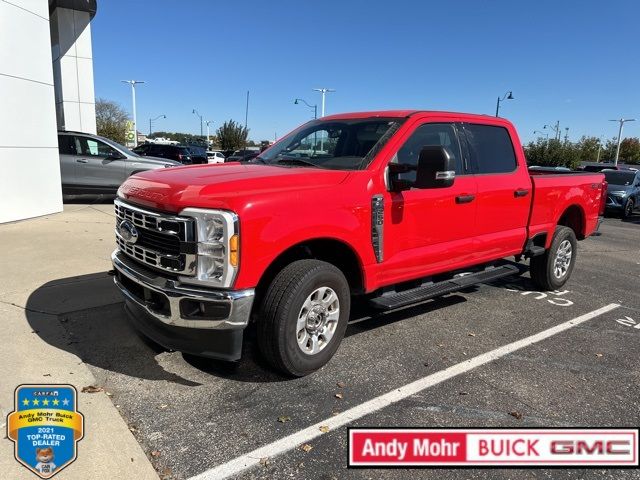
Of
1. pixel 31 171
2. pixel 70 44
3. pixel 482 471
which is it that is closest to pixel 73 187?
pixel 31 171

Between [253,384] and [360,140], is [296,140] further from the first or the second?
[253,384]

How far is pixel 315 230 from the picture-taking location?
3438 millimetres

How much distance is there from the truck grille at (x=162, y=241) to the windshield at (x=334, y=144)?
1.39 meters

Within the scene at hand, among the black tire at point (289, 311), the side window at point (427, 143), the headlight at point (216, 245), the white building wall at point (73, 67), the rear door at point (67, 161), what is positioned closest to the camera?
the headlight at point (216, 245)

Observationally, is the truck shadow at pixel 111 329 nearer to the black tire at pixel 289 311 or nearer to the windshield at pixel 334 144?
the black tire at pixel 289 311

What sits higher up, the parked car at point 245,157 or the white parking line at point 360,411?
the parked car at point 245,157

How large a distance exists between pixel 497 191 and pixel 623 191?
13549 mm

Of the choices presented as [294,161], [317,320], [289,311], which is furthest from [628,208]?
[289,311]

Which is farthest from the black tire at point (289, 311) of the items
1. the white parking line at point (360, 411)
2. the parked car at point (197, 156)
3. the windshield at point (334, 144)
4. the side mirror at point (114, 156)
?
the parked car at point (197, 156)

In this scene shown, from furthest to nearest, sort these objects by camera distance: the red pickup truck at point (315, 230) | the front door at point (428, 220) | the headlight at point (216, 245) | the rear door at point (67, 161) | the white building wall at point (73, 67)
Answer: the white building wall at point (73, 67)
the rear door at point (67, 161)
the front door at point (428, 220)
the red pickup truck at point (315, 230)
the headlight at point (216, 245)

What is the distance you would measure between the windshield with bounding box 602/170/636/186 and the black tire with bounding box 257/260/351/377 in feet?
53.6

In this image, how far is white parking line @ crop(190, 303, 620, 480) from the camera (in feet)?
8.67

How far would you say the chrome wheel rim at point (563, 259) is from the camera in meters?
6.17

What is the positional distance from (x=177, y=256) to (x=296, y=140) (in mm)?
2110
